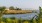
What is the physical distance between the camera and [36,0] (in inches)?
68.1

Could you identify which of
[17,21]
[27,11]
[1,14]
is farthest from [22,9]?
[1,14]

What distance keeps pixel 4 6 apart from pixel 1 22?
0.24 metres

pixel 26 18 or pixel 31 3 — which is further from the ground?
pixel 31 3

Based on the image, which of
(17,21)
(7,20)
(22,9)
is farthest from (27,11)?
(7,20)

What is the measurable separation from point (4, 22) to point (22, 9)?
0.33 m

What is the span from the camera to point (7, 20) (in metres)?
1.64

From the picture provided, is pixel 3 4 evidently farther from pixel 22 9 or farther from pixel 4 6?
pixel 22 9

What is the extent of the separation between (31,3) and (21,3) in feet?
0.51

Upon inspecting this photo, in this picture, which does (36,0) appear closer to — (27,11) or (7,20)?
(27,11)

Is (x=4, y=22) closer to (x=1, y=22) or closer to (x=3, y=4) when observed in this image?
(x=1, y=22)

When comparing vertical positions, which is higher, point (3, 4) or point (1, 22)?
point (3, 4)

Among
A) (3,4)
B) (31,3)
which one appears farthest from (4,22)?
(31,3)

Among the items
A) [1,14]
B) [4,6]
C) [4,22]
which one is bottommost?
[4,22]

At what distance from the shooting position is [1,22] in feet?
5.41
